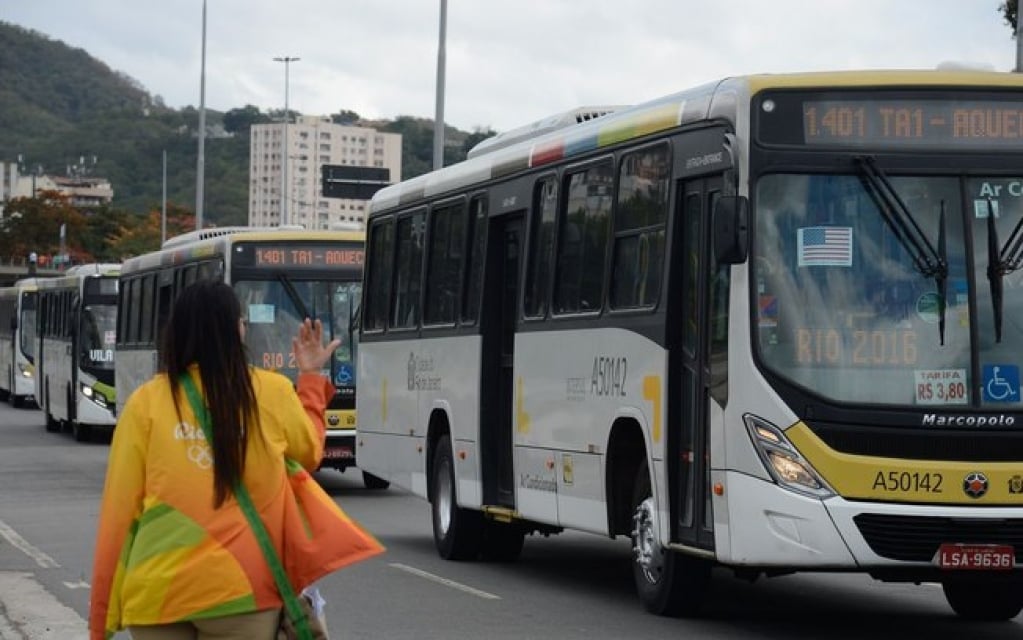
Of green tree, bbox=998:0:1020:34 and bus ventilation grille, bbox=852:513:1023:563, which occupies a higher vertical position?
green tree, bbox=998:0:1020:34

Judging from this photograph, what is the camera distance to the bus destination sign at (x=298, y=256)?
25516 mm

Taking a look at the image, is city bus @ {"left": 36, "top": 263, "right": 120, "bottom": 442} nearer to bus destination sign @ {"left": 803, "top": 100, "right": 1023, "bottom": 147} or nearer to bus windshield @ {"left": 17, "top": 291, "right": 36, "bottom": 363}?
bus windshield @ {"left": 17, "top": 291, "right": 36, "bottom": 363}

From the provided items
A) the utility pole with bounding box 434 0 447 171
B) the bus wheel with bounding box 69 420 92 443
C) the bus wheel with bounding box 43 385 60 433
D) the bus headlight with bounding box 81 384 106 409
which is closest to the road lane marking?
the utility pole with bounding box 434 0 447 171

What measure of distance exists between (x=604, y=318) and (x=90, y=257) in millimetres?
144524

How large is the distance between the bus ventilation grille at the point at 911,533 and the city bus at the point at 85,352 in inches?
1174

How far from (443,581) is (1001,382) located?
17.5 feet

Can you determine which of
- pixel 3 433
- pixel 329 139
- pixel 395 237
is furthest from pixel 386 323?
pixel 329 139

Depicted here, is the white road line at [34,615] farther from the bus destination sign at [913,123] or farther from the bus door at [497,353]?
the bus destination sign at [913,123]

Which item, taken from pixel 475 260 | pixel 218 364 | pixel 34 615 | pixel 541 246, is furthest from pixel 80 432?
pixel 218 364

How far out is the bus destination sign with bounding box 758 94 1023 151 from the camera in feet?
38.4

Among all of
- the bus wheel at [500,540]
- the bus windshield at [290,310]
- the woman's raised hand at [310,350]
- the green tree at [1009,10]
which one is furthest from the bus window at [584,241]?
the green tree at [1009,10]

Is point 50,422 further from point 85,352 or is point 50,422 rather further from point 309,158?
point 309,158

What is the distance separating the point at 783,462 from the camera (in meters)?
11.4

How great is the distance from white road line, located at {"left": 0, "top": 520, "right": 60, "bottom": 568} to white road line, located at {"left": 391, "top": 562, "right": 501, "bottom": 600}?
265 centimetres
